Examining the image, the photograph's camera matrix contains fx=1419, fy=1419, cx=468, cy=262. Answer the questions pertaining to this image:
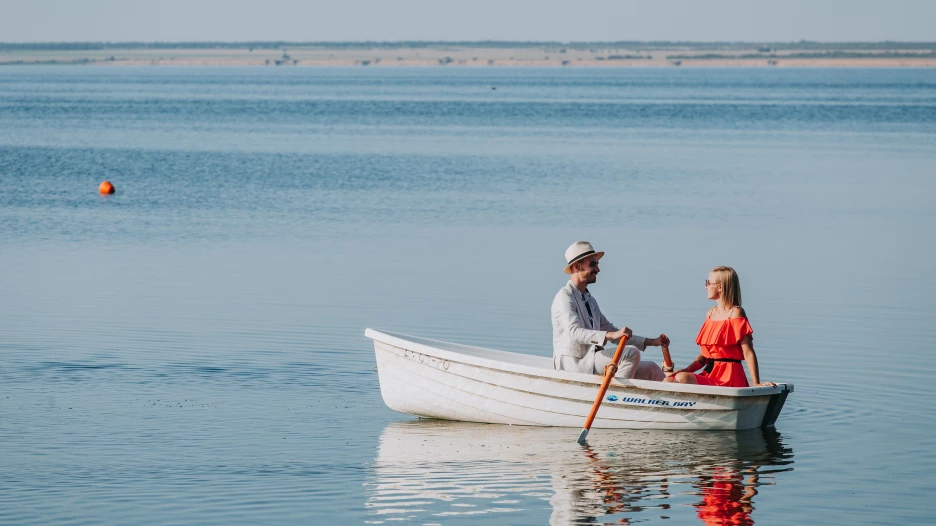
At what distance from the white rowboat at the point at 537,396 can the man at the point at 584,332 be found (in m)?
0.13

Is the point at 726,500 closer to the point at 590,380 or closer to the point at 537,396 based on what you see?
the point at 590,380

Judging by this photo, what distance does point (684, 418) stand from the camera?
10.9 m

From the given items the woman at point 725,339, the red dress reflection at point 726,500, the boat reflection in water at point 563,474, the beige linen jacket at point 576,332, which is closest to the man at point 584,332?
the beige linen jacket at point 576,332

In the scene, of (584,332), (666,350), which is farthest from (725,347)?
(584,332)

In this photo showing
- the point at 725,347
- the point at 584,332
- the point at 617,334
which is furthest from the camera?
the point at 725,347

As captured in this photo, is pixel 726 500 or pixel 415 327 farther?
pixel 415 327

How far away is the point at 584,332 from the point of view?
1049cm

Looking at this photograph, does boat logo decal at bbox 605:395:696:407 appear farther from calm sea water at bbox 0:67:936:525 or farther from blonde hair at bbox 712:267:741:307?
blonde hair at bbox 712:267:741:307

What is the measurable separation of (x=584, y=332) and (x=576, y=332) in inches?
2.6

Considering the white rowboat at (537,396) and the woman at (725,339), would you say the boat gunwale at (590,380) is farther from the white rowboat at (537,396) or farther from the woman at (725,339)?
the woman at (725,339)

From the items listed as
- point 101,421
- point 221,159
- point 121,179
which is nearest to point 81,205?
point 121,179

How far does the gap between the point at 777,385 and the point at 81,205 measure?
20.4 metres

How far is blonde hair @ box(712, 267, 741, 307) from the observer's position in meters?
10.6

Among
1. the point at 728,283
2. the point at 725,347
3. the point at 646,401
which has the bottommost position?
the point at 646,401
